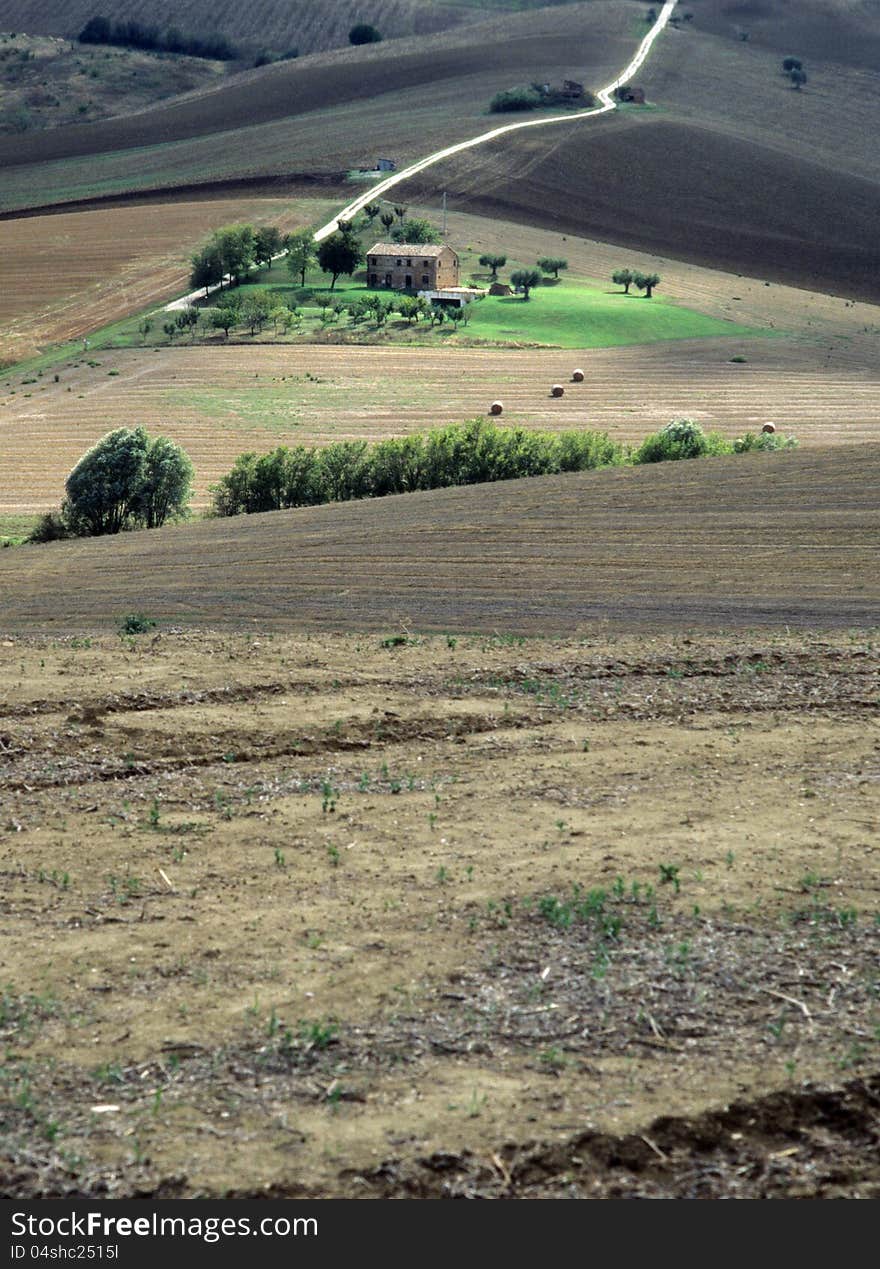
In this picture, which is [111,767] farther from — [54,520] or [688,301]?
[688,301]

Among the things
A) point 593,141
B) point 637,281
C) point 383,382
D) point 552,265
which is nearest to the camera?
point 383,382

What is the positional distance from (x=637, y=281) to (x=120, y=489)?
241 feet

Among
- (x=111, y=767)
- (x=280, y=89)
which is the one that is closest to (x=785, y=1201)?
(x=111, y=767)

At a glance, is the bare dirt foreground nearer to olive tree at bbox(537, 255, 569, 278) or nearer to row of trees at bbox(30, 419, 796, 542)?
row of trees at bbox(30, 419, 796, 542)

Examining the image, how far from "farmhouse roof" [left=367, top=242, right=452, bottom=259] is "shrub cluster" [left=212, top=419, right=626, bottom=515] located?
61.2 meters

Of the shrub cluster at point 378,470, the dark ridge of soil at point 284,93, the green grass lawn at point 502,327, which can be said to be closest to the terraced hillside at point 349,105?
the dark ridge of soil at point 284,93

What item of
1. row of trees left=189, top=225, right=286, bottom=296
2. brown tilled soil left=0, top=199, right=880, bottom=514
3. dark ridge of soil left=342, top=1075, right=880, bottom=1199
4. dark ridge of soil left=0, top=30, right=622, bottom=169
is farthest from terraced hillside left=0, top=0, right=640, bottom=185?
dark ridge of soil left=342, top=1075, right=880, bottom=1199

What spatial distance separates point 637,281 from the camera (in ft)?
378

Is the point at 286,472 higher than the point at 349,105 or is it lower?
lower

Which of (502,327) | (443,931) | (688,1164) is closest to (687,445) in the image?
(502,327)

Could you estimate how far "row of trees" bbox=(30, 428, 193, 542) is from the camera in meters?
50.3

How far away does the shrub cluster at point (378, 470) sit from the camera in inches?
2125

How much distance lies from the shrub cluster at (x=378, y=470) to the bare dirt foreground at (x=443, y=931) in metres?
27.8

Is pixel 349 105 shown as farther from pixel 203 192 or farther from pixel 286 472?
pixel 286 472
